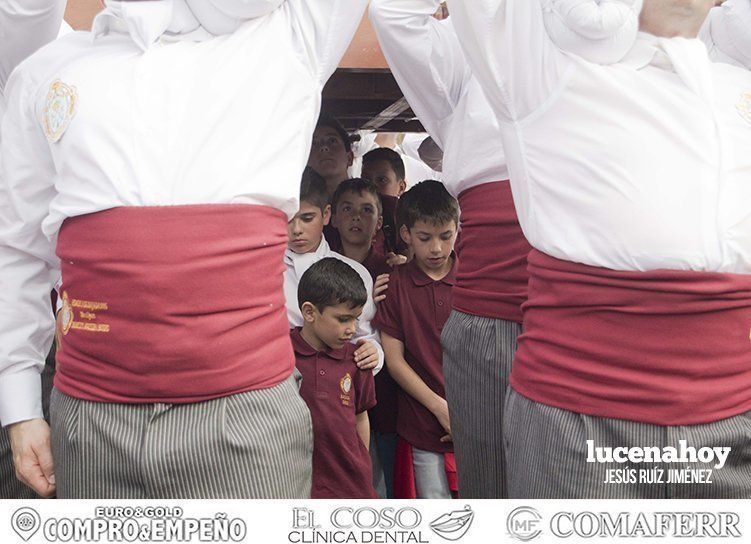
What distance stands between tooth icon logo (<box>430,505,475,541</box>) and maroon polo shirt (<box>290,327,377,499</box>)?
2.83 ft

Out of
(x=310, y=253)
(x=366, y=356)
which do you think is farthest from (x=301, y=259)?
(x=366, y=356)

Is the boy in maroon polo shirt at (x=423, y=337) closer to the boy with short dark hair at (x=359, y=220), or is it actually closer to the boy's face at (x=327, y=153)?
the boy with short dark hair at (x=359, y=220)

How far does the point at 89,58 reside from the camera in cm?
127

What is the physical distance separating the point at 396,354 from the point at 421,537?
3.86 ft

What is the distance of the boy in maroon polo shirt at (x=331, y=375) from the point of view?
6.72ft

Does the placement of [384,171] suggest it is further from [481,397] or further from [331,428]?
[481,397]

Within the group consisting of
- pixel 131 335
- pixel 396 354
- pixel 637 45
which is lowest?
pixel 396 354

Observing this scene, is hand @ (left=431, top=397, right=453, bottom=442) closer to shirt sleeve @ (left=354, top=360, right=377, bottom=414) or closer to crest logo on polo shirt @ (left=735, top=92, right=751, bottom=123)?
shirt sleeve @ (left=354, top=360, right=377, bottom=414)

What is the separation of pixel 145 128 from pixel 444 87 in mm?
763

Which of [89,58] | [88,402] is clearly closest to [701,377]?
[88,402]

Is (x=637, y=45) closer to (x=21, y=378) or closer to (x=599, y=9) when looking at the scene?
(x=599, y=9)

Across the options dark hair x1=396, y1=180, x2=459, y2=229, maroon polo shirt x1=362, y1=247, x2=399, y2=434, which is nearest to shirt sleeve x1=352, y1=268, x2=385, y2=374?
maroon polo shirt x1=362, y1=247, x2=399, y2=434

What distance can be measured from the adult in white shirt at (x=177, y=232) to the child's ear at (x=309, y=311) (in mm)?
760

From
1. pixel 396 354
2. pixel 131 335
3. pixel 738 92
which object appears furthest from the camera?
pixel 396 354
